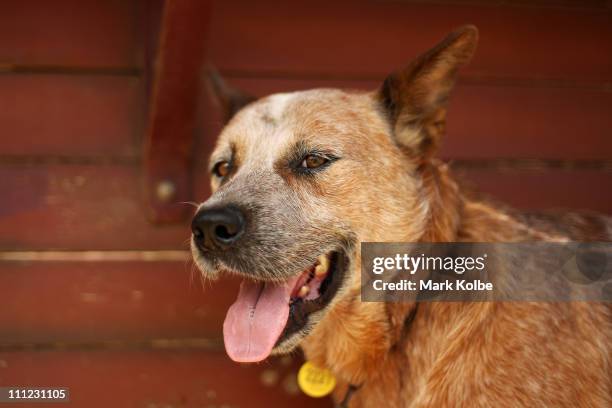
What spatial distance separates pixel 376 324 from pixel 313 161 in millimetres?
543

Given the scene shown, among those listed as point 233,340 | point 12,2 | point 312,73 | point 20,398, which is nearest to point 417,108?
point 312,73

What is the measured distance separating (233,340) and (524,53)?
1846mm

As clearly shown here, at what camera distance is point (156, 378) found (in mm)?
2535

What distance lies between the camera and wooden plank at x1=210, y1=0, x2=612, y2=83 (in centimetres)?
262

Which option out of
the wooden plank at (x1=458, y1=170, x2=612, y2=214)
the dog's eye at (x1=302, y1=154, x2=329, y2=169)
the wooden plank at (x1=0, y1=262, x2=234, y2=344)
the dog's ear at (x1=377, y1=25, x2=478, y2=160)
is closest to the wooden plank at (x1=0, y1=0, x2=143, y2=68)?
the wooden plank at (x1=0, y1=262, x2=234, y2=344)

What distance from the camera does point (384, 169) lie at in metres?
1.94

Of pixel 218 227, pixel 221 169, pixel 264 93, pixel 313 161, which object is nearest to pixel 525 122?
pixel 264 93

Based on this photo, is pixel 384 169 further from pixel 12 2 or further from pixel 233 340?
pixel 12 2

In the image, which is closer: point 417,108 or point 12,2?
point 417,108

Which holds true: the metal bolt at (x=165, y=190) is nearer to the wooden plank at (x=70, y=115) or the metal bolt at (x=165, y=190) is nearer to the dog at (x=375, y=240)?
the wooden plank at (x=70, y=115)

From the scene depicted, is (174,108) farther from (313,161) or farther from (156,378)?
(156,378)

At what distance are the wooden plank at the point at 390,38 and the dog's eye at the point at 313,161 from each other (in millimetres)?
830

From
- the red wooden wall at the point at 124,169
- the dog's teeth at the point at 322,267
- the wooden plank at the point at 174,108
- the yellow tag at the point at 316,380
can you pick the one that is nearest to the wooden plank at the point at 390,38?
the red wooden wall at the point at 124,169

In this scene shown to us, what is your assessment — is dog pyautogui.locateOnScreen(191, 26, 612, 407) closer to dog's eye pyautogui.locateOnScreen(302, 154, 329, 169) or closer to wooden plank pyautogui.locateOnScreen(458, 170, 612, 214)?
dog's eye pyautogui.locateOnScreen(302, 154, 329, 169)
